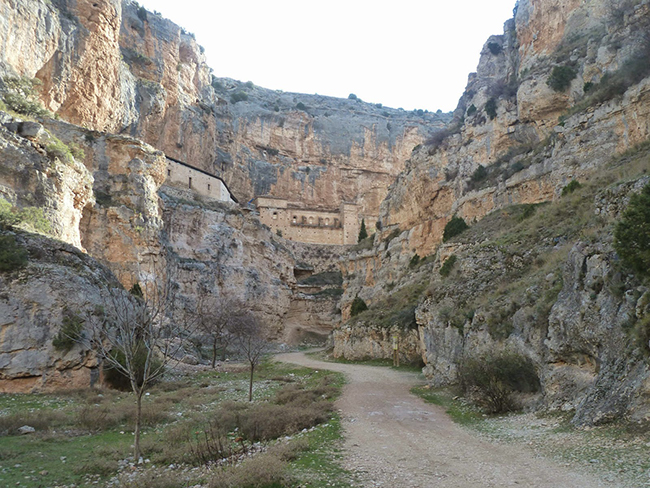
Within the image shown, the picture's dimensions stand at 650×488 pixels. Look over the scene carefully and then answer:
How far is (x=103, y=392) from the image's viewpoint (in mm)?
16234

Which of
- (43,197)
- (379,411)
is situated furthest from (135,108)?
(379,411)

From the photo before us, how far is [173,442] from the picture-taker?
29.9 ft

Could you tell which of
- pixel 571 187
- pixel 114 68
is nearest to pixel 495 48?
pixel 571 187

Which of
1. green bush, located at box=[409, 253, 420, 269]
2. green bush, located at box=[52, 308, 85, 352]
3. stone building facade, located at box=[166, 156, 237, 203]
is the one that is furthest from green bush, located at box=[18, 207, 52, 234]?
green bush, located at box=[409, 253, 420, 269]

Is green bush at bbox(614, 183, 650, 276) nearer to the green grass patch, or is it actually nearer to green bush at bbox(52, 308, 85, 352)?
the green grass patch

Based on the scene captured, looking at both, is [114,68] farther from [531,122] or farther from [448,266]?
[531,122]

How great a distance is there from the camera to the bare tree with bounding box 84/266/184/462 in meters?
9.16

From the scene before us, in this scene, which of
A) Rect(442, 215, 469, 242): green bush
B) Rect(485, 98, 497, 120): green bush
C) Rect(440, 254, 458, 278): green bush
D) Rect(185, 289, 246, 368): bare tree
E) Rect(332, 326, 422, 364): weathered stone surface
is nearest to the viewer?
Rect(440, 254, 458, 278): green bush

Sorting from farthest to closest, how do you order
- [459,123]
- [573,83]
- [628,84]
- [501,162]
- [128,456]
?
[459,123] → [501,162] → [573,83] → [628,84] → [128,456]

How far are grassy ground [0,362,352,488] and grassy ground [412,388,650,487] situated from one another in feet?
10.6

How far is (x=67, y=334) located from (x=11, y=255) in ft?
14.2

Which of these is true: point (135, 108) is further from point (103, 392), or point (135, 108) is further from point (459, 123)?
point (103, 392)

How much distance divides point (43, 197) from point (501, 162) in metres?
32.0

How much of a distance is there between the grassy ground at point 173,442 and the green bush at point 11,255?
18.6ft
